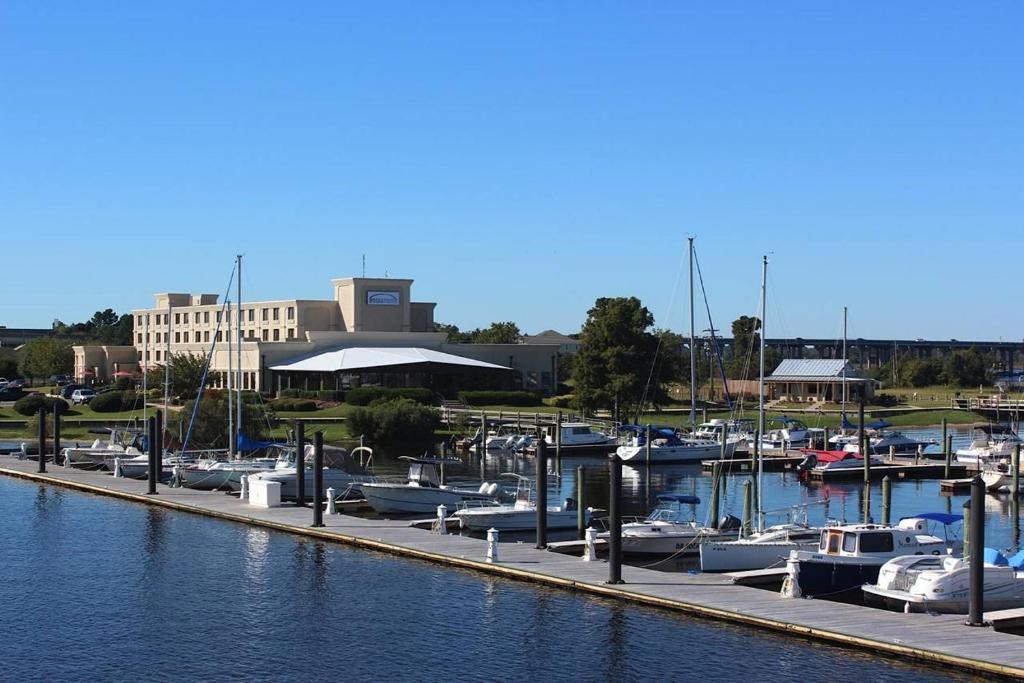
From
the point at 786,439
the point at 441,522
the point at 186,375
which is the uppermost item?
the point at 186,375

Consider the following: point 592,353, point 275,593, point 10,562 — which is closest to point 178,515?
point 10,562

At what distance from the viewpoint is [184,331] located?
15962 centimetres

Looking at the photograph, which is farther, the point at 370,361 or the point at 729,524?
the point at 370,361

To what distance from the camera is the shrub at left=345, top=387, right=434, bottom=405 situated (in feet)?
399

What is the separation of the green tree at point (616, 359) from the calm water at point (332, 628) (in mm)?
71082

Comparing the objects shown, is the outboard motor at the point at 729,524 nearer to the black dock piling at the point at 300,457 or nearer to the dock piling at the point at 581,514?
the dock piling at the point at 581,514

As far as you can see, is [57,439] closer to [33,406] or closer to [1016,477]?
[33,406]

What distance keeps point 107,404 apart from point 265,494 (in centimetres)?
6927

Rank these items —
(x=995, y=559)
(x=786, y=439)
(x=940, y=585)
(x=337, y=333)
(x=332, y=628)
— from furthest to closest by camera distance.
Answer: (x=337, y=333) < (x=786, y=439) < (x=995, y=559) < (x=332, y=628) < (x=940, y=585)

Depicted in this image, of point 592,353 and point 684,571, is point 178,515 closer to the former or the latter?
point 684,571

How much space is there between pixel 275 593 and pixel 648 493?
35.9 m

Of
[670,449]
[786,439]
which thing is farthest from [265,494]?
[786,439]

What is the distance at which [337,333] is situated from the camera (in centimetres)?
13962

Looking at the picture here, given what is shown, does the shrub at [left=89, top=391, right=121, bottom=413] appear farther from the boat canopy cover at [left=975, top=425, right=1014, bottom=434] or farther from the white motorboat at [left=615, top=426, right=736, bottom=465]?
the boat canopy cover at [left=975, top=425, right=1014, bottom=434]
